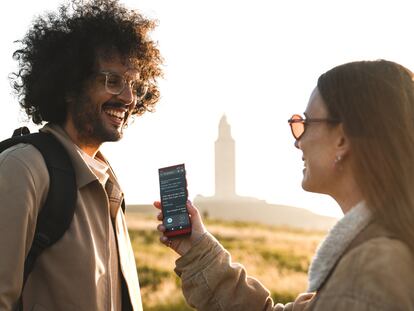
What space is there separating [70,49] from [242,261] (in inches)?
474

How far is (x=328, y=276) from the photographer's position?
321cm

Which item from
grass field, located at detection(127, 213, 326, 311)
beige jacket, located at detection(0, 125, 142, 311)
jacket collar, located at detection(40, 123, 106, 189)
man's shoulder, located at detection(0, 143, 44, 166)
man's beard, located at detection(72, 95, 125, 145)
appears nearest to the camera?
beige jacket, located at detection(0, 125, 142, 311)

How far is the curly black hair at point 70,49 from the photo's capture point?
5055mm

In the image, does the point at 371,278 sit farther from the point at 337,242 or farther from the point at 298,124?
the point at 298,124

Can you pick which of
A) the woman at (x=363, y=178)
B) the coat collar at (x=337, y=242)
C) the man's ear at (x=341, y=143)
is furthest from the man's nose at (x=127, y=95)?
the coat collar at (x=337, y=242)

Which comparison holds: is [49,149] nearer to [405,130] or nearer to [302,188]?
[302,188]

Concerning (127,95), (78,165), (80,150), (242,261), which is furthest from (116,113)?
(242,261)

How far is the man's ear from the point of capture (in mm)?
3320

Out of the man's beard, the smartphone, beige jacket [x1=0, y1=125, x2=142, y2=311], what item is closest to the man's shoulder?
beige jacket [x1=0, y1=125, x2=142, y2=311]

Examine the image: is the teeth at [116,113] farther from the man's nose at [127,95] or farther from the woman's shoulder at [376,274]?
the woman's shoulder at [376,274]

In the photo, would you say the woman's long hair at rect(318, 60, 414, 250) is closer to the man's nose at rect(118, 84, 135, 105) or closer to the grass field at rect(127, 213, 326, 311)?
the man's nose at rect(118, 84, 135, 105)

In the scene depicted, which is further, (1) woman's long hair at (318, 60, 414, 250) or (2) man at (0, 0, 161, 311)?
(2) man at (0, 0, 161, 311)

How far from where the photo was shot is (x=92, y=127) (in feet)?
15.5

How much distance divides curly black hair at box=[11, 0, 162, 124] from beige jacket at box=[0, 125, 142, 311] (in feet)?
2.09
